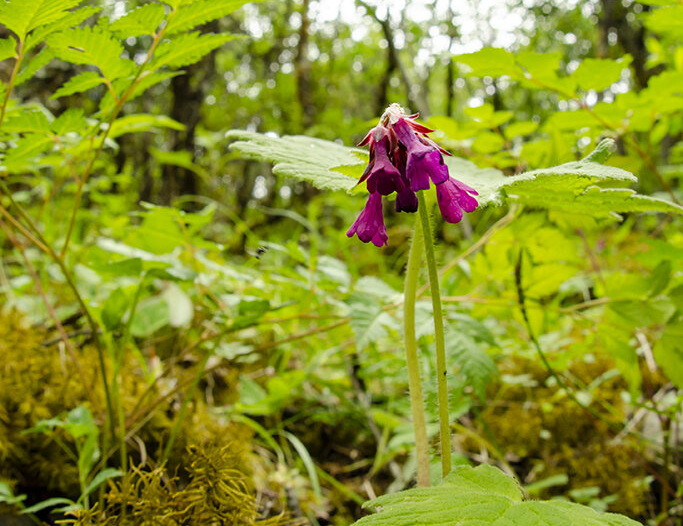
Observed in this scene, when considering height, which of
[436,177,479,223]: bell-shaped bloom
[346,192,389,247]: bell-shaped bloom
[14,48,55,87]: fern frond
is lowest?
[346,192,389,247]: bell-shaped bloom

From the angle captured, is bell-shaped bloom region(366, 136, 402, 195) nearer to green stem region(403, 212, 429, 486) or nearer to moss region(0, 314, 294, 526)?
green stem region(403, 212, 429, 486)

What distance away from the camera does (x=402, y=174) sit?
0.83 meters

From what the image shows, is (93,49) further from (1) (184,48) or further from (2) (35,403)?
(2) (35,403)

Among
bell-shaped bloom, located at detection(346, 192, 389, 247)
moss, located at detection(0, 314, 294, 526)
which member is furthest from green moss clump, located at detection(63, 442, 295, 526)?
bell-shaped bloom, located at detection(346, 192, 389, 247)

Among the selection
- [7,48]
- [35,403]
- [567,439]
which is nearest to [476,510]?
[7,48]

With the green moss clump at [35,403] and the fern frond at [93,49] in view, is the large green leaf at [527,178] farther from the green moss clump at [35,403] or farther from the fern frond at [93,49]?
the green moss clump at [35,403]

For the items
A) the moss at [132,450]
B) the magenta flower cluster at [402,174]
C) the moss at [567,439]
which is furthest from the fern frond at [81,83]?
the moss at [567,439]

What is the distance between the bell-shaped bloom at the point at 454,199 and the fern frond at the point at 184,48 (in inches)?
23.2

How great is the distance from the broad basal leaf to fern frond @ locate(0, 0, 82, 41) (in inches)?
14.5

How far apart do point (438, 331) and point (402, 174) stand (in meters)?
0.28

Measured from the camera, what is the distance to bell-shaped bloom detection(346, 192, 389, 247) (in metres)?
0.88

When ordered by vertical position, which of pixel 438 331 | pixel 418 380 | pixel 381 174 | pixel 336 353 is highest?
pixel 381 174

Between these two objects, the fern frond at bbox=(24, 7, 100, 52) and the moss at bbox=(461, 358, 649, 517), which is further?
the moss at bbox=(461, 358, 649, 517)

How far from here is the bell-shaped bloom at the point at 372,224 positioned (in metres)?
0.88
